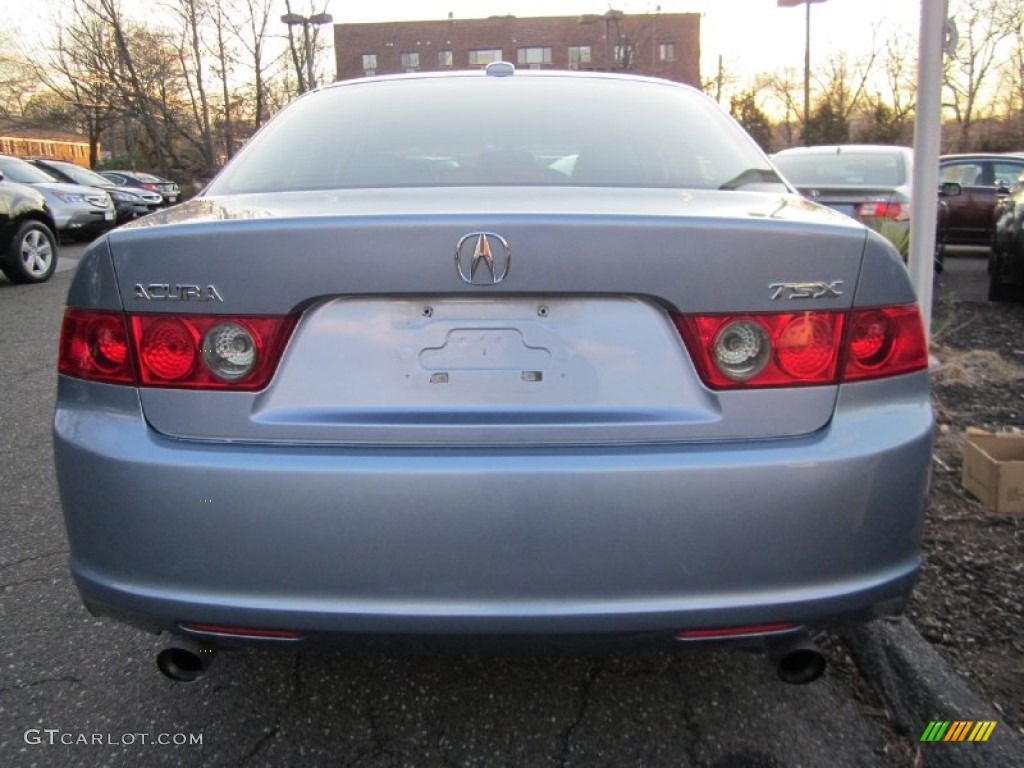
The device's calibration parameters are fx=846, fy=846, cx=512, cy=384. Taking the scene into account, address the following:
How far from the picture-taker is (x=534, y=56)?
196 ft

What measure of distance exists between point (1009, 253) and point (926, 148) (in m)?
3.88

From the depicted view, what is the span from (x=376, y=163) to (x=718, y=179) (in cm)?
97

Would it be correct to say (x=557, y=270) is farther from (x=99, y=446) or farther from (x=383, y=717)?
(x=383, y=717)

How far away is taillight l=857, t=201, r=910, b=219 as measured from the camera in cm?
720

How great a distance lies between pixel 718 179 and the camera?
2.34 metres

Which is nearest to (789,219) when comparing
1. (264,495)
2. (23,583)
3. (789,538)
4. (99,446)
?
(789,538)

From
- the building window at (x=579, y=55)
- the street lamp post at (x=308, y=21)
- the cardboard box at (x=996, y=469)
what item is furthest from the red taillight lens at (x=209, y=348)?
the building window at (x=579, y=55)

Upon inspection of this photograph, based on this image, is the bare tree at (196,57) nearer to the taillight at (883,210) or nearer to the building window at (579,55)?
the taillight at (883,210)

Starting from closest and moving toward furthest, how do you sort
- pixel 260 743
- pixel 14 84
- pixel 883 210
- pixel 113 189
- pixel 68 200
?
pixel 260 743
pixel 883 210
pixel 68 200
pixel 113 189
pixel 14 84

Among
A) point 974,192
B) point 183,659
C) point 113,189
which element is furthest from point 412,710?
point 113,189

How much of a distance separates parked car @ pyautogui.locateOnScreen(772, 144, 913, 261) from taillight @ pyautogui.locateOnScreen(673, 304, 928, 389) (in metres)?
5.13

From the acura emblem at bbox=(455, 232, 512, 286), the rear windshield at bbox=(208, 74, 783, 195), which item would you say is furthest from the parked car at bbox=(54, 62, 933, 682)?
the rear windshield at bbox=(208, 74, 783, 195)

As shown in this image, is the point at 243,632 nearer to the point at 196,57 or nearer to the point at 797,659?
the point at 797,659

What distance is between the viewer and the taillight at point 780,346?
5.49ft
